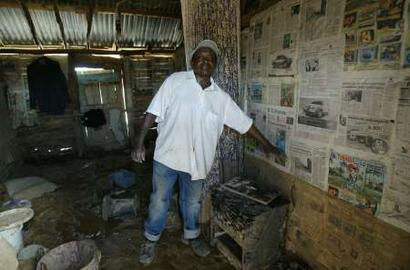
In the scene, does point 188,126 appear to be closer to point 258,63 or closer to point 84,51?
point 258,63

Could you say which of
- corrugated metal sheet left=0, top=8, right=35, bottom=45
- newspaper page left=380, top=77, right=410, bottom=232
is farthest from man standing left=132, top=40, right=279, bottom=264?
corrugated metal sheet left=0, top=8, right=35, bottom=45

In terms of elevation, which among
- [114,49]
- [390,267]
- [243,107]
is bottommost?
[390,267]

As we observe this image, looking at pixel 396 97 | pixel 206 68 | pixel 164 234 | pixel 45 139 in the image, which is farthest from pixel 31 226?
pixel 396 97

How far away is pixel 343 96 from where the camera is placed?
4.93 feet

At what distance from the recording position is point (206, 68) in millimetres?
1907

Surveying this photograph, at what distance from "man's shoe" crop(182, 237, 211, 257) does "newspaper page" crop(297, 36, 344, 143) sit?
120cm

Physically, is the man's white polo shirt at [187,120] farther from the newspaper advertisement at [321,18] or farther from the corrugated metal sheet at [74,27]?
the corrugated metal sheet at [74,27]

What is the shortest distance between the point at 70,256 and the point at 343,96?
2.10 meters

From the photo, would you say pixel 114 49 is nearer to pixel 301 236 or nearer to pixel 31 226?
pixel 31 226

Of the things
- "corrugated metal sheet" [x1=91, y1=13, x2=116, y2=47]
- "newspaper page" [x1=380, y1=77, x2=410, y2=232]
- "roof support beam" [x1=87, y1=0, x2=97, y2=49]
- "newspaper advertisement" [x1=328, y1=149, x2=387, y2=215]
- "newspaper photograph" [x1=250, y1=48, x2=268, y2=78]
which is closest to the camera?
"newspaper page" [x1=380, y1=77, x2=410, y2=232]

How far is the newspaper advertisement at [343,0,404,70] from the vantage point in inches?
48.3

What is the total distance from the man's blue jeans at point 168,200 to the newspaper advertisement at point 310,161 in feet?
2.51

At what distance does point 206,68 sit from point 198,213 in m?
1.23

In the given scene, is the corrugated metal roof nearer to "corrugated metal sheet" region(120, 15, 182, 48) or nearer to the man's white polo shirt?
"corrugated metal sheet" region(120, 15, 182, 48)
